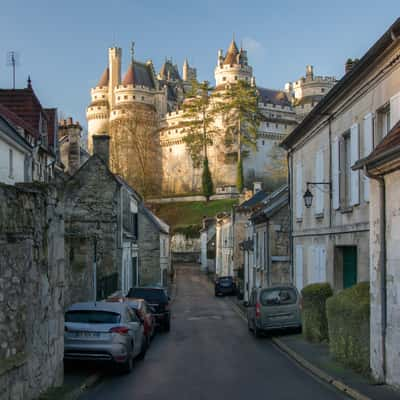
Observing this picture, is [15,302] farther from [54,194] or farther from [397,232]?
[397,232]

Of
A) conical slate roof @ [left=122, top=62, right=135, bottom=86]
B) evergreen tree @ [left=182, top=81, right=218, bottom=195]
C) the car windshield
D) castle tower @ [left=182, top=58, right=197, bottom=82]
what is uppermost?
castle tower @ [left=182, top=58, right=197, bottom=82]

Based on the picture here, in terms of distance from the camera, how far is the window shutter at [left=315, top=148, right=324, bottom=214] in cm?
1931

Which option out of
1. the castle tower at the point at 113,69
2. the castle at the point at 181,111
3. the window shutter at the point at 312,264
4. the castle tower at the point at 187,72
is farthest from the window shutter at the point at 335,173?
the castle tower at the point at 187,72

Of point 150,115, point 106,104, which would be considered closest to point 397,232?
point 150,115

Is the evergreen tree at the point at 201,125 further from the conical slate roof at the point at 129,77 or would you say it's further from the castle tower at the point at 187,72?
the castle tower at the point at 187,72

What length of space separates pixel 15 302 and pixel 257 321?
12.5 meters

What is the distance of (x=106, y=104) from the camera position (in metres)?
128

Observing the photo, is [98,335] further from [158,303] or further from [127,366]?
[158,303]

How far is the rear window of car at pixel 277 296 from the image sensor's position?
19969 millimetres

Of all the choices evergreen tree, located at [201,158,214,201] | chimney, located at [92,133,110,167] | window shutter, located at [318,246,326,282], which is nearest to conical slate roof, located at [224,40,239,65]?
evergreen tree, located at [201,158,214,201]

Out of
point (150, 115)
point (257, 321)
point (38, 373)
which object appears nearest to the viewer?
point (38, 373)

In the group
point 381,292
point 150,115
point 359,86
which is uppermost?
point 150,115

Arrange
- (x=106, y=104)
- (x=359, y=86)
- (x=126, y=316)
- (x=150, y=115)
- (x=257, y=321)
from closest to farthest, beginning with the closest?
(x=126, y=316) < (x=359, y=86) < (x=257, y=321) < (x=150, y=115) < (x=106, y=104)

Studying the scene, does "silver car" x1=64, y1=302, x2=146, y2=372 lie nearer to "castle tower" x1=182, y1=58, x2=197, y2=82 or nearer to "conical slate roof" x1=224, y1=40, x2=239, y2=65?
"conical slate roof" x1=224, y1=40, x2=239, y2=65
